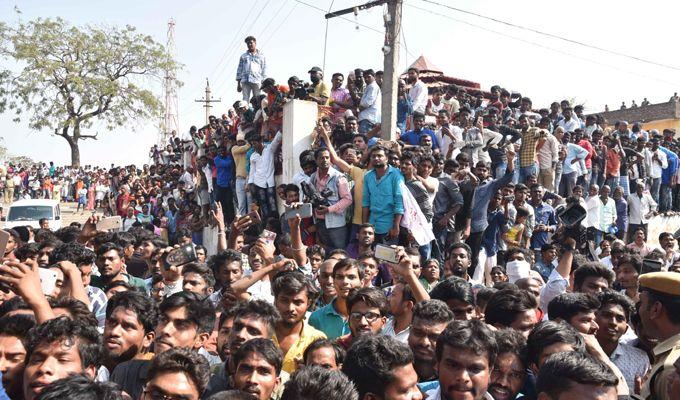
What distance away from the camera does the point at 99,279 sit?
5.98m

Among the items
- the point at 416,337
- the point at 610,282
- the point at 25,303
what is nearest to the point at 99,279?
the point at 25,303

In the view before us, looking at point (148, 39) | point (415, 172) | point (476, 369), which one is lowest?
point (476, 369)

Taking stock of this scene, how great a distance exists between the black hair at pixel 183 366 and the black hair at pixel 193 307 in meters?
0.92

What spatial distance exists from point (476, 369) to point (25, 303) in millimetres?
2634

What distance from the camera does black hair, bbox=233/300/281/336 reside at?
156 inches

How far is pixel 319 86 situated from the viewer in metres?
11.3

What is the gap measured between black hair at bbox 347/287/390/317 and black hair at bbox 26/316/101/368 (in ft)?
5.36

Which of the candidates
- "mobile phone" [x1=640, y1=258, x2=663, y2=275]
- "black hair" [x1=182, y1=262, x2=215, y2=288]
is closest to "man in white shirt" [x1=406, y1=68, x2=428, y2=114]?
"mobile phone" [x1=640, y1=258, x2=663, y2=275]

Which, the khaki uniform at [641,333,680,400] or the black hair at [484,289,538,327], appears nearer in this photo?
the khaki uniform at [641,333,680,400]

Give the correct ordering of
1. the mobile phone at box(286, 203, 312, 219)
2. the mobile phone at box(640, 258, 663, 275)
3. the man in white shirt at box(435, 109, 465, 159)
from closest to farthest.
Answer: the mobile phone at box(286, 203, 312, 219) → the mobile phone at box(640, 258, 663, 275) → the man in white shirt at box(435, 109, 465, 159)

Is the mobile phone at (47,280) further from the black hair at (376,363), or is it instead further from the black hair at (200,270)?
the black hair at (376,363)

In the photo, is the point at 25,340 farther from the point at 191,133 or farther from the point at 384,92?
the point at 191,133

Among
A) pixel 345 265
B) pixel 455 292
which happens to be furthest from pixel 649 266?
pixel 345 265

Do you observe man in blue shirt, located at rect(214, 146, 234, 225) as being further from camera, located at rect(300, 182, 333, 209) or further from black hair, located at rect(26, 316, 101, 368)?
black hair, located at rect(26, 316, 101, 368)
